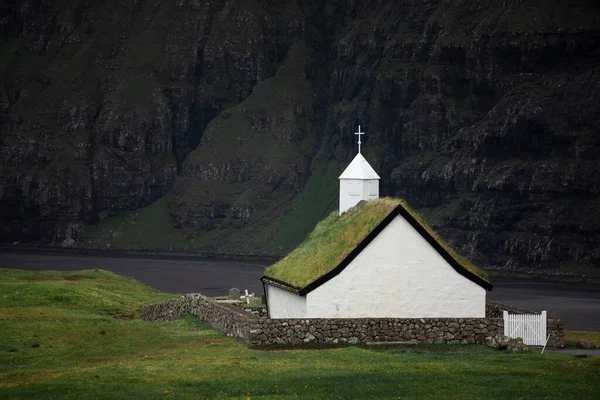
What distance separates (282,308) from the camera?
59.5 m

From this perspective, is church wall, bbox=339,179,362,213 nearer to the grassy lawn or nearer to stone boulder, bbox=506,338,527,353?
the grassy lawn

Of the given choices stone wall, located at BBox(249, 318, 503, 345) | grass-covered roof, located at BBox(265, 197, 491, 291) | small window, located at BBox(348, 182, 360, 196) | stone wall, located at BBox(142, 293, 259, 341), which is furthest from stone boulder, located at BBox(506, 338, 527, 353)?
small window, located at BBox(348, 182, 360, 196)

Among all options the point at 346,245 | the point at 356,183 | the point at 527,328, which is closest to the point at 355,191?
the point at 356,183

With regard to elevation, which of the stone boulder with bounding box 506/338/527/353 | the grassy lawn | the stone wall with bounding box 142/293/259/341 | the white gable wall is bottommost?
the grassy lawn

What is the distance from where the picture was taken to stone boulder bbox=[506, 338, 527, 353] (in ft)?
168

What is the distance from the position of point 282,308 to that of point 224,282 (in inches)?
5143

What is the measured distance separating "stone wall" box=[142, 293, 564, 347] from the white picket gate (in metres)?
0.41

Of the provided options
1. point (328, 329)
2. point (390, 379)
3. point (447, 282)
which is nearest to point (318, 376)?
point (390, 379)

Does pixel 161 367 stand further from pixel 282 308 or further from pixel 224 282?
pixel 224 282

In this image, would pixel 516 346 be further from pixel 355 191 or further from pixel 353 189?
pixel 353 189

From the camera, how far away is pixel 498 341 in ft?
172

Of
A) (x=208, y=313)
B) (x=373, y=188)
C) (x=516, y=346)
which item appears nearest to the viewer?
(x=516, y=346)

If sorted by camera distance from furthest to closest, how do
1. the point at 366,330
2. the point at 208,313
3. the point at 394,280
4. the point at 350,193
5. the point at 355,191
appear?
the point at 350,193
the point at 355,191
the point at 208,313
the point at 394,280
the point at 366,330

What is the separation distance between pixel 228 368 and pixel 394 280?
13278mm
